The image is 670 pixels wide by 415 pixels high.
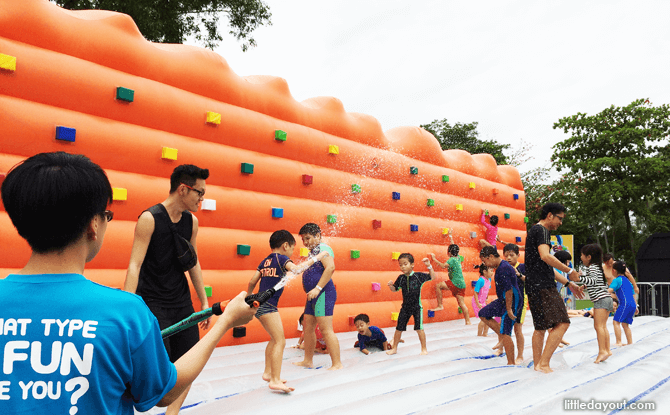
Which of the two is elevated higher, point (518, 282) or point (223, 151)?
point (223, 151)

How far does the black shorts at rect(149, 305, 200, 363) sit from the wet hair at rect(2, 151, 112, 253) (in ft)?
4.52

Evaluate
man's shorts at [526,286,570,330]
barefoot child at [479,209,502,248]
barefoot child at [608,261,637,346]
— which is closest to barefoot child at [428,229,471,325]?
barefoot child at [479,209,502,248]

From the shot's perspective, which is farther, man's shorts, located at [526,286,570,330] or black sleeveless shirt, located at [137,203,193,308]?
man's shorts, located at [526,286,570,330]

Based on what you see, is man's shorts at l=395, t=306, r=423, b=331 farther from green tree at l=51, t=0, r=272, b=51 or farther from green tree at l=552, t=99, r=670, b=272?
green tree at l=552, t=99, r=670, b=272

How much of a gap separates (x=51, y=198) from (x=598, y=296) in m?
4.61

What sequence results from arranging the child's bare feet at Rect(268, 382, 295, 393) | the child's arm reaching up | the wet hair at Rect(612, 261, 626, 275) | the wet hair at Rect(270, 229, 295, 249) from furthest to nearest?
1. the wet hair at Rect(612, 261, 626, 275)
2. the wet hair at Rect(270, 229, 295, 249)
3. the child's arm reaching up
4. the child's bare feet at Rect(268, 382, 295, 393)

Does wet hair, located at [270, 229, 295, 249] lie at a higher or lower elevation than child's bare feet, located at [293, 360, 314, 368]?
higher

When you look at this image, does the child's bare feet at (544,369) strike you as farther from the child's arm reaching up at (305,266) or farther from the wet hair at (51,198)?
the wet hair at (51,198)

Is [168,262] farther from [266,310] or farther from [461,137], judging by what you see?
[461,137]

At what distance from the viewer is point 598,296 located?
171 inches

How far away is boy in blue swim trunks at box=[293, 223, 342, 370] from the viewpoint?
11.9 ft

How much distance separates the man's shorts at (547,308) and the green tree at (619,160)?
16.6 metres

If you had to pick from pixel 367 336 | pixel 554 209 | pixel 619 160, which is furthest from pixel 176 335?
pixel 619 160

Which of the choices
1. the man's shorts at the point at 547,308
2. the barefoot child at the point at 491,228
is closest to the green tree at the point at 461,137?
the barefoot child at the point at 491,228
